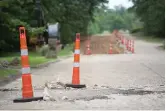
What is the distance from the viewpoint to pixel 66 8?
4394cm

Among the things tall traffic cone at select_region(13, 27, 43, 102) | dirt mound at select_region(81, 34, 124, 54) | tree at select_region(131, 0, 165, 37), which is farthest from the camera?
tree at select_region(131, 0, 165, 37)

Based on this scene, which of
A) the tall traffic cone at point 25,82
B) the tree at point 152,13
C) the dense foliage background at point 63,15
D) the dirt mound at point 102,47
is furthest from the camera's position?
the tree at point 152,13

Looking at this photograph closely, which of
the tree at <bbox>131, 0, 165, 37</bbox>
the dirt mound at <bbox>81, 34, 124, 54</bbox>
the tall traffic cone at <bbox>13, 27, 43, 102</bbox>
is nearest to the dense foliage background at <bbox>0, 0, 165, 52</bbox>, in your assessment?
the tree at <bbox>131, 0, 165, 37</bbox>

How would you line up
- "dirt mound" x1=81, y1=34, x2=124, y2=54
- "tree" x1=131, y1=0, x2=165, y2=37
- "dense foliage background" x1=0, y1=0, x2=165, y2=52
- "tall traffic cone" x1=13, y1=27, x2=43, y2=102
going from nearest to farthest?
1. "tall traffic cone" x1=13, y1=27, x2=43, y2=102
2. "dense foliage background" x1=0, y1=0, x2=165, y2=52
3. "dirt mound" x1=81, y1=34, x2=124, y2=54
4. "tree" x1=131, y1=0, x2=165, y2=37

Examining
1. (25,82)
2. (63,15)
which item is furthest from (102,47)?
(25,82)

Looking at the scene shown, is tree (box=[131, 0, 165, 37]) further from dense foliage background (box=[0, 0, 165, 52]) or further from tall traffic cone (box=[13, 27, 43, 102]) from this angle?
tall traffic cone (box=[13, 27, 43, 102])

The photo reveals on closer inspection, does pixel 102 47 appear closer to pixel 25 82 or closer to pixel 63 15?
pixel 63 15

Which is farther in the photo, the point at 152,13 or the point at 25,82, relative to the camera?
the point at 152,13

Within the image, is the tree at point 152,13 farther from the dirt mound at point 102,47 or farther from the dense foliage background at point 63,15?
the dirt mound at point 102,47

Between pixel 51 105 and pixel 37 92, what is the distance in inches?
77.4

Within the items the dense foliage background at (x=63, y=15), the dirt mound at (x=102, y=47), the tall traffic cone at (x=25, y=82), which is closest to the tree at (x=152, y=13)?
the dense foliage background at (x=63, y=15)

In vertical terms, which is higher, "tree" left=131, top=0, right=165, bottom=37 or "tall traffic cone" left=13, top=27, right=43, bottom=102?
"tree" left=131, top=0, right=165, bottom=37

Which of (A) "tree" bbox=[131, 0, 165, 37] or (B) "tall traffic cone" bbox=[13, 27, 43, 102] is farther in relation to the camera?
(A) "tree" bbox=[131, 0, 165, 37]

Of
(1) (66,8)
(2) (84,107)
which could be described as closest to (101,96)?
(2) (84,107)
